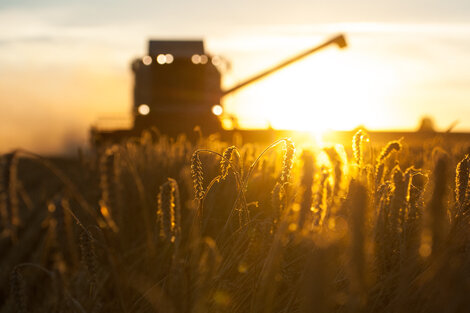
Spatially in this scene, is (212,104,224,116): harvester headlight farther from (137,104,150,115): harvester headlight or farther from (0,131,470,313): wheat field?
(0,131,470,313): wheat field

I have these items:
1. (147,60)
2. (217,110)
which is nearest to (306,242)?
(217,110)

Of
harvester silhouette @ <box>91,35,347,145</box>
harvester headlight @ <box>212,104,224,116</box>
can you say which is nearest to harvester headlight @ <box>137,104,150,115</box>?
harvester silhouette @ <box>91,35,347,145</box>

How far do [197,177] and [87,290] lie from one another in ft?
3.33

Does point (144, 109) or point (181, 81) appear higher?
point (181, 81)

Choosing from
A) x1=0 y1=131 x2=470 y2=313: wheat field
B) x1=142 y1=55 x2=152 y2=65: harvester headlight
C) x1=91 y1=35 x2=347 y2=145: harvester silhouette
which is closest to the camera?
x1=0 y1=131 x2=470 y2=313: wheat field

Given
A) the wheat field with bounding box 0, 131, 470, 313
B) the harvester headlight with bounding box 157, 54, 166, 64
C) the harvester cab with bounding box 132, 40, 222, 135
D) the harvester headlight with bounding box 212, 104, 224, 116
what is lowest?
the wheat field with bounding box 0, 131, 470, 313

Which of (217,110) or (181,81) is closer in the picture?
(181,81)

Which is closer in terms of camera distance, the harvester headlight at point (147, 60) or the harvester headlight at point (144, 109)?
the harvester headlight at point (144, 109)

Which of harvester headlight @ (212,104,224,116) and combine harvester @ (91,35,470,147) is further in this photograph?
harvester headlight @ (212,104,224,116)

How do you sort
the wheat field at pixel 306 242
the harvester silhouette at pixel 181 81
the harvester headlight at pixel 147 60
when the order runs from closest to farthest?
the wheat field at pixel 306 242
the harvester silhouette at pixel 181 81
the harvester headlight at pixel 147 60

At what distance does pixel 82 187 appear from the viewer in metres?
4.35

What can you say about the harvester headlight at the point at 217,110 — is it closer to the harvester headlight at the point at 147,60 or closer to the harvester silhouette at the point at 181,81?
the harvester silhouette at the point at 181,81

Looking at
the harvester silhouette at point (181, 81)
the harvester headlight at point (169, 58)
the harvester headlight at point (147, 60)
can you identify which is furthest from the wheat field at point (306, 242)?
the harvester headlight at point (147, 60)

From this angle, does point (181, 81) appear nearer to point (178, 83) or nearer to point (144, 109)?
point (178, 83)
